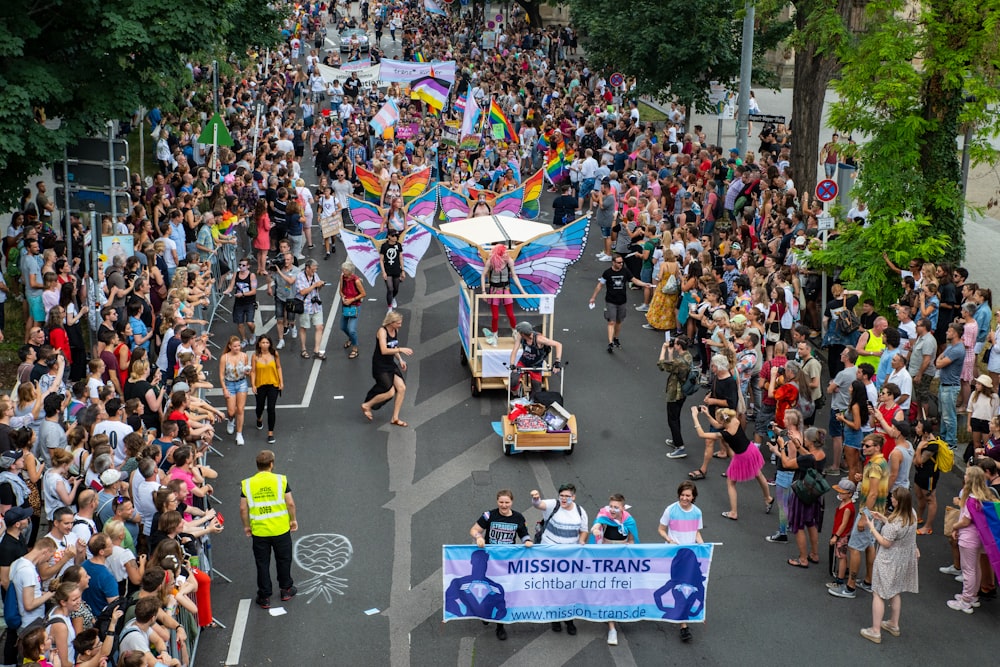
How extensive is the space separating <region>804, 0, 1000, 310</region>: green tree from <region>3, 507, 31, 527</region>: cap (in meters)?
12.1

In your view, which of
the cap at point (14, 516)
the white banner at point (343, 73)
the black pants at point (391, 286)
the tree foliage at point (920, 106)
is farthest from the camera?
the white banner at point (343, 73)

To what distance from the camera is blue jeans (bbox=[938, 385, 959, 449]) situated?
14.6 m

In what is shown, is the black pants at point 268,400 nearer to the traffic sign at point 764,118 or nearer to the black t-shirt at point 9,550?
the black t-shirt at point 9,550

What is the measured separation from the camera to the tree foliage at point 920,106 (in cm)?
1706

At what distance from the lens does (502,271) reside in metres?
17.5

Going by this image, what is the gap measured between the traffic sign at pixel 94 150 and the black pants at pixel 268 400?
4984mm

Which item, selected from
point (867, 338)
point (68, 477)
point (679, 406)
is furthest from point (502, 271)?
point (68, 477)

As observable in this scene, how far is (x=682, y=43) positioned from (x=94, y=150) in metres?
16.4

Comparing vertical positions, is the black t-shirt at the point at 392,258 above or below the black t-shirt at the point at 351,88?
below

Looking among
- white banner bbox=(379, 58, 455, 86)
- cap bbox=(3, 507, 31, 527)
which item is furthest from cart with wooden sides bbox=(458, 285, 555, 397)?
white banner bbox=(379, 58, 455, 86)

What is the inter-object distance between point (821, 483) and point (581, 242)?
23.6 feet

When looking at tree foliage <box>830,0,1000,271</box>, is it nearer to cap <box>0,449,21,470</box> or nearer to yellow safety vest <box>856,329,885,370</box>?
yellow safety vest <box>856,329,885,370</box>

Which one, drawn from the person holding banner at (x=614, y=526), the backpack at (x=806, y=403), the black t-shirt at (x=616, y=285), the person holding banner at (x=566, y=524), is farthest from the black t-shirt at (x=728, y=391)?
the black t-shirt at (x=616, y=285)

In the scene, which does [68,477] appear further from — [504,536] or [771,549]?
[771,549]
